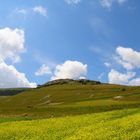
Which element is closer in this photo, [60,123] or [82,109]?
[60,123]

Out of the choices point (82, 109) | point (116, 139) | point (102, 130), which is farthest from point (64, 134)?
point (82, 109)

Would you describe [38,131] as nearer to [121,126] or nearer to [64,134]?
[64,134]

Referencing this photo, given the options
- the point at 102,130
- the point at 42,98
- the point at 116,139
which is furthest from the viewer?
the point at 42,98

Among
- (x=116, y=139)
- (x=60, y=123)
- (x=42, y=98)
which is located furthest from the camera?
(x=42, y=98)

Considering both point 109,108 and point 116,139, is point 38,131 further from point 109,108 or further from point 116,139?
point 109,108

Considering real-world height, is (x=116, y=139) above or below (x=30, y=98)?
below

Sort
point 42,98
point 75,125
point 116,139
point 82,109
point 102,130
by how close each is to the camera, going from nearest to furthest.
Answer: point 116,139 < point 102,130 < point 75,125 < point 82,109 < point 42,98

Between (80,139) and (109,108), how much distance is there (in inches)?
2145

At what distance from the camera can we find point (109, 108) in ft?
281

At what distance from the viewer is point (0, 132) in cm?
4353

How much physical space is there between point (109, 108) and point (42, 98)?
10644cm

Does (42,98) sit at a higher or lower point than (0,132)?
higher

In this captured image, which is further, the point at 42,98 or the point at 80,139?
the point at 42,98

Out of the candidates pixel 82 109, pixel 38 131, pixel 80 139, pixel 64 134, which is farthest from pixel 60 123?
pixel 82 109
